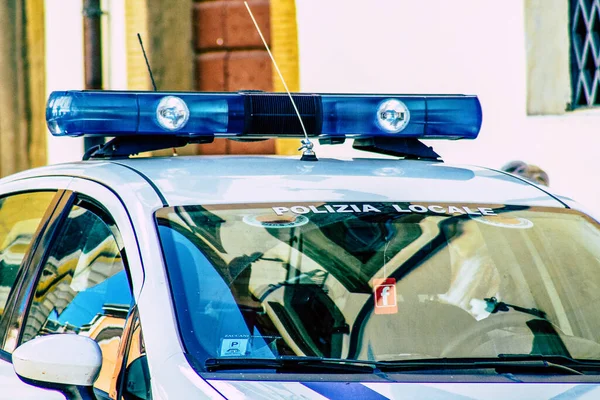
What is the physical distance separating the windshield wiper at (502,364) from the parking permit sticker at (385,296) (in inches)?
9.0

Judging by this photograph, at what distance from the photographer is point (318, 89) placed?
987cm

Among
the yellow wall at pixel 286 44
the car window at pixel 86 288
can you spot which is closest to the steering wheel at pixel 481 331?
the car window at pixel 86 288

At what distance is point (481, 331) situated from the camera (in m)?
2.89

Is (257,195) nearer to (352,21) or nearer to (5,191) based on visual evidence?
(5,191)

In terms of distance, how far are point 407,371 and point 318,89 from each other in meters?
7.38

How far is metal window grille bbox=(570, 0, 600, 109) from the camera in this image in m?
8.22

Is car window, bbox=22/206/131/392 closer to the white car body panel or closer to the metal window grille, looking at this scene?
the white car body panel

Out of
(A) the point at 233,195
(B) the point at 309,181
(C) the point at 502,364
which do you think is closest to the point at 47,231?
(A) the point at 233,195

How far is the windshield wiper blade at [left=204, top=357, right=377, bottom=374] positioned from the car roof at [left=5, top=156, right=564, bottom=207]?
20.7 inches

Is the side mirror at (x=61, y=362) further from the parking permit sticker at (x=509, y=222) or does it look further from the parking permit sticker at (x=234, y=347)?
the parking permit sticker at (x=509, y=222)

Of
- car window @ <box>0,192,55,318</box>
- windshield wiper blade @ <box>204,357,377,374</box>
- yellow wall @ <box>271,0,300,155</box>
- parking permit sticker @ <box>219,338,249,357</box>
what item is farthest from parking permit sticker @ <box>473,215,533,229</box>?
yellow wall @ <box>271,0,300,155</box>

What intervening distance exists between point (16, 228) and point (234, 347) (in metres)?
1.39

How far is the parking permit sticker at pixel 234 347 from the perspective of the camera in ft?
8.68

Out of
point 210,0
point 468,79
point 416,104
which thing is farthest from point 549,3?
point 416,104
